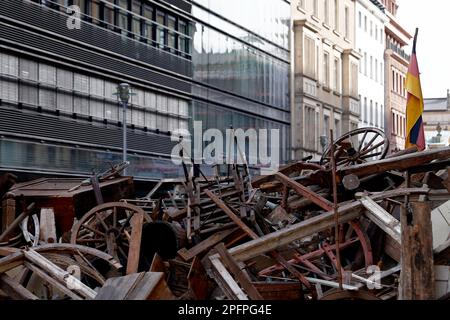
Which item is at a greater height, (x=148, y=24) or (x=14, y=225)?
(x=148, y=24)

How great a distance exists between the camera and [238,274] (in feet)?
29.0

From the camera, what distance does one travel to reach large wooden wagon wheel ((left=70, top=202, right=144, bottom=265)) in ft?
41.9

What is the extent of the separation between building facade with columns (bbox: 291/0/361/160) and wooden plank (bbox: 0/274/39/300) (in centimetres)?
4613

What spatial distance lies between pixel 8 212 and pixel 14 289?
6.66 meters

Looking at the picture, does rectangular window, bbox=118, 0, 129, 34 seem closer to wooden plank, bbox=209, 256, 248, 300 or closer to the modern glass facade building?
the modern glass facade building

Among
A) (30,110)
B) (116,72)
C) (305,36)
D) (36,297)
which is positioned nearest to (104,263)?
(36,297)

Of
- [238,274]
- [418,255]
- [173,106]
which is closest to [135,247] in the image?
[238,274]

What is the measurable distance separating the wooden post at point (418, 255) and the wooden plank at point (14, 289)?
320 centimetres

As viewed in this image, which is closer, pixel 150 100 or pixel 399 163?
pixel 399 163

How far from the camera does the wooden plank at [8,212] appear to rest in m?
15.1

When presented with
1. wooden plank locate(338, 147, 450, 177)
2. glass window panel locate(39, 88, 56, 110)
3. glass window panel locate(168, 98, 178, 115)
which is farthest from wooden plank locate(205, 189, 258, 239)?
glass window panel locate(168, 98, 178, 115)

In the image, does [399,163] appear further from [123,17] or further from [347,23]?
[347,23]
